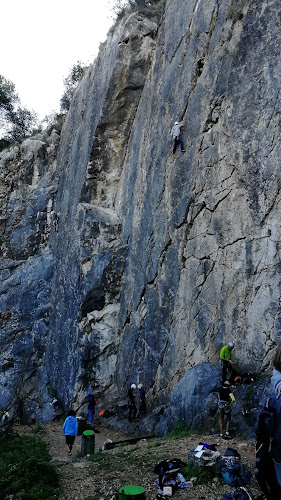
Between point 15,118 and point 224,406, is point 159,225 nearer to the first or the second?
point 224,406

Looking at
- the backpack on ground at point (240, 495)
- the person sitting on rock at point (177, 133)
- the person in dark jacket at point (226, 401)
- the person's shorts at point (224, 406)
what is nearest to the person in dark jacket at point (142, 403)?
the person in dark jacket at point (226, 401)

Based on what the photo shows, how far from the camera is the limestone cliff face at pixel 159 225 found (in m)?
11.2

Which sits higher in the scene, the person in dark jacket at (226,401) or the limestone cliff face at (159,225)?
the limestone cliff face at (159,225)

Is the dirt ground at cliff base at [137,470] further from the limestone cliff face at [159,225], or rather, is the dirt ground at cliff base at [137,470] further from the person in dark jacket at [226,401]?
the limestone cliff face at [159,225]

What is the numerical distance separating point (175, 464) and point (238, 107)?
9.08 meters

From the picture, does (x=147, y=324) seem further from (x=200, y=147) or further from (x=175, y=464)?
(x=175, y=464)

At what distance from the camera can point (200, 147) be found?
44.5ft

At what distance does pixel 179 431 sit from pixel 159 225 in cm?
711

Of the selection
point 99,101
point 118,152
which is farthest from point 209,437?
point 99,101

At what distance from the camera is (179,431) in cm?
1098

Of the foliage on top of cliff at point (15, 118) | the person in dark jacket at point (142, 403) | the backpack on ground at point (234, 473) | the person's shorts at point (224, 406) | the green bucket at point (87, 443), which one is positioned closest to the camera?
the backpack on ground at point (234, 473)

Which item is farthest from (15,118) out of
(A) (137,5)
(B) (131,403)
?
(B) (131,403)

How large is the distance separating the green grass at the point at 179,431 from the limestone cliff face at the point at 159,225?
293 millimetres

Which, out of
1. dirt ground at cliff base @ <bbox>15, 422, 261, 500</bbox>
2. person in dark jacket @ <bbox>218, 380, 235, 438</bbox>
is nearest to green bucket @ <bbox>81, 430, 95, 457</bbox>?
dirt ground at cliff base @ <bbox>15, 422, 261, 500</bbox>
